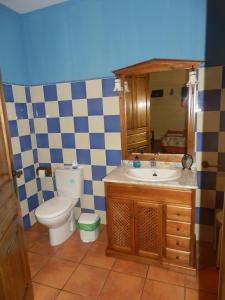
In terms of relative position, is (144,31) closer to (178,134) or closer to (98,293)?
(178,134)

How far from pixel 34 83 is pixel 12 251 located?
1.91m

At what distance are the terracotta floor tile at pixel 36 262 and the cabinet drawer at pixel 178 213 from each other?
51.3 inches

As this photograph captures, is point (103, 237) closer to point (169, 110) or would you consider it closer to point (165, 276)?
point (165, 276)

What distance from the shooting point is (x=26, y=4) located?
7.39 ft

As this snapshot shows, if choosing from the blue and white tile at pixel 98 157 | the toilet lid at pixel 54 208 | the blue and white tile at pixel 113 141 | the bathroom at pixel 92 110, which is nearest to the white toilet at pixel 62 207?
the toilet lid at pixel 54 208

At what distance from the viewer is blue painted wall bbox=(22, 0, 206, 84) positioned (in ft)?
6.30

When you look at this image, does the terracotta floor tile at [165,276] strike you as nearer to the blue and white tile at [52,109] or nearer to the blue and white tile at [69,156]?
the blue and white tile at [69,156]

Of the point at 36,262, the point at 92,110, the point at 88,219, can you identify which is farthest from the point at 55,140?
the point at 36,262

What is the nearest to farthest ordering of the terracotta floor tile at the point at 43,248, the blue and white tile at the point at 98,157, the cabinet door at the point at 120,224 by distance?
1. the cabinet door at the point at 120,224
2. the terracotta floor tile at the point at 43,248
3. the blue and white tile at the point at 98,157

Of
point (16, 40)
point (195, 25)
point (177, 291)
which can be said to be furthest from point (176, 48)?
point (177, 291)

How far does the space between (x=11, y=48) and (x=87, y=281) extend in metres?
2.46

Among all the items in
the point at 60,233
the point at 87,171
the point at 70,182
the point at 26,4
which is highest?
→ the point at 26,4

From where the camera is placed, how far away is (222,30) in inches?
72.1

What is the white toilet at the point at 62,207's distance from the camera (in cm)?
217
